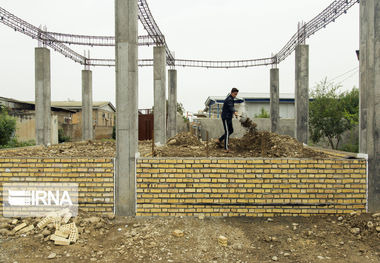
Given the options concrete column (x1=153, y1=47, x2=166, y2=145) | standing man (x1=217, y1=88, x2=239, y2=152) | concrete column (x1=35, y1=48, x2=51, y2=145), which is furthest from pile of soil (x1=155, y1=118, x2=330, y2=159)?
concrete column (x1=35, y1=48, x2=51, y2=145)

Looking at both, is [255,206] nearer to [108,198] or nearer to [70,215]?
[108,198]

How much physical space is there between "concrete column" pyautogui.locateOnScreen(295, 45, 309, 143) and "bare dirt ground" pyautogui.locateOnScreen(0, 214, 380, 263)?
6.80 meters

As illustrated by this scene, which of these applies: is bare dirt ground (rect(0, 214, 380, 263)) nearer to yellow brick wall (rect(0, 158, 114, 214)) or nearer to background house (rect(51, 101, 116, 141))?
yellow brick wall (rect(0, 158, 114, 214))

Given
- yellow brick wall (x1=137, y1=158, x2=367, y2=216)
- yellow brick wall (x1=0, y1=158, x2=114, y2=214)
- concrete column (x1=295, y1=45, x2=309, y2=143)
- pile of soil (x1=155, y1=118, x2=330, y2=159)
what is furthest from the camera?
concrete column (x1=295, y1=45, x2=309, y2=143)

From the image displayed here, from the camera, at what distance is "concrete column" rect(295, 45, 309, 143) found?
9.95 meters

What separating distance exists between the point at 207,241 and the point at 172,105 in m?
11.0

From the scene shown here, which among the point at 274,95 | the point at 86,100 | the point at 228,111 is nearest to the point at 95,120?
the point at 86,100

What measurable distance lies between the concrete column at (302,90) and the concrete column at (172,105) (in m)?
6.63

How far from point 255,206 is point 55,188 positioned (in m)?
3.43

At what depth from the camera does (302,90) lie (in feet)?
32.8

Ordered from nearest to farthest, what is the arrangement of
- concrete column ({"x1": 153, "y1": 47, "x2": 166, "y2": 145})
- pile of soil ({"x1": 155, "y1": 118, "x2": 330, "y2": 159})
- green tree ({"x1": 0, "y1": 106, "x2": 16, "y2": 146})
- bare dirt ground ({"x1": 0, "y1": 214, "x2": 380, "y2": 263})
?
bare dirt ground ({"x1": 0, "y1": 214, "x2": 380, "y2": 263})
pile of soil ({"x1": 155, "y1": 118, "x2": 330, "y2": 159})
concrete column ({"x1": 153, "y1": 47, "x2": 166, "y2": 145})
green tree ({"x1": 0, "y1": 106, "x2": 16, "y2": 146})

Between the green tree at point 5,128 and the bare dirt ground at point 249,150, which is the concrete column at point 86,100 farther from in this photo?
the bare dirt ground at point 249,150

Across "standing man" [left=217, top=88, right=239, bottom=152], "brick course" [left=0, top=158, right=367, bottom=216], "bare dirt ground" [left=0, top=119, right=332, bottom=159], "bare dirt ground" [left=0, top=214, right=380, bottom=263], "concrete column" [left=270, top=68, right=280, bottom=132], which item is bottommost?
"bare dirt ground" [left=0, top=214, right=380, bottom=263]

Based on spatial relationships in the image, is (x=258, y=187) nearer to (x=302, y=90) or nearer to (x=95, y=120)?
(x=302, y=90)
